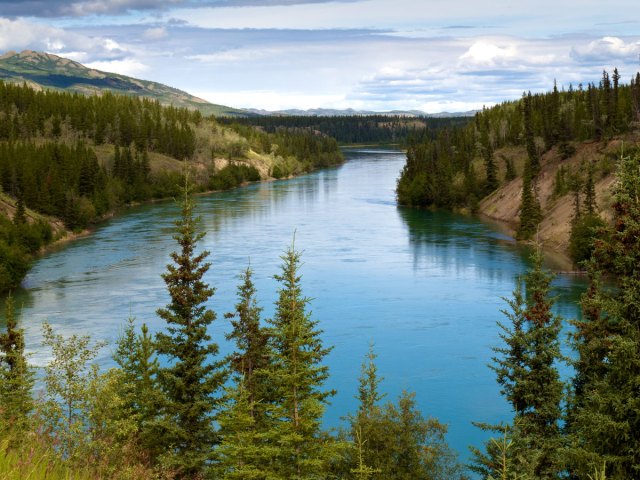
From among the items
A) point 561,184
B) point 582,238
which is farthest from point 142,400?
point 561,184

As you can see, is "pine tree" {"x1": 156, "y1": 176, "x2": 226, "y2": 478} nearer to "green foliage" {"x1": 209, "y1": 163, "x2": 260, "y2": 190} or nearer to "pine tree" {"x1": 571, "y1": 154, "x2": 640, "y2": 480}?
"pine tree" {"x1": 571, "y1": 154, "x2": 640, "y2": 480}

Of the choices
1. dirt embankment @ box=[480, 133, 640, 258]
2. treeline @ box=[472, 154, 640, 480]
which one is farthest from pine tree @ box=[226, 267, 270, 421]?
dirt embankment @ box=[480, 133, 640, 258]

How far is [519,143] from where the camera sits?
15075 centimetres

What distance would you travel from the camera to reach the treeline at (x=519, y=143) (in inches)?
4724

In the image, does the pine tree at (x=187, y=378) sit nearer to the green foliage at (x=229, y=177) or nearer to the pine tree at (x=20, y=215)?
the pine tree at (x=20, y=215)

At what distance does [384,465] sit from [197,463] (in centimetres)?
761

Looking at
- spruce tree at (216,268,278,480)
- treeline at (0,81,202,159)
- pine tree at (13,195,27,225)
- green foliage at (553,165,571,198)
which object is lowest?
spruce tree at (216,268,278,480)

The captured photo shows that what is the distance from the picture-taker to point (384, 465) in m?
30.2

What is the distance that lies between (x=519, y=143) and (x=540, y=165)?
25.5 metres

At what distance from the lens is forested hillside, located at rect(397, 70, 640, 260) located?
10006cm

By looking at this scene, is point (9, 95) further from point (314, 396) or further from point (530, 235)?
point (314, 396)

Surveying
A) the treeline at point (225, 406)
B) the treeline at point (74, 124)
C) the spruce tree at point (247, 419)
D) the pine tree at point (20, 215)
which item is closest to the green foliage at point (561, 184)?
the pine tree at point (20, 215)

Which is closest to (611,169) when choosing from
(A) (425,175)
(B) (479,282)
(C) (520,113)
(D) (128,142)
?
(B) (479,282)

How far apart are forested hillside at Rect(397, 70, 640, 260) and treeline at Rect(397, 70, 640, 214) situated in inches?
6.9
